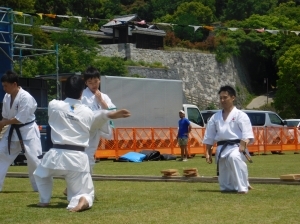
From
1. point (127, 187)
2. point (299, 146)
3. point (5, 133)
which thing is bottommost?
point (299, 146)

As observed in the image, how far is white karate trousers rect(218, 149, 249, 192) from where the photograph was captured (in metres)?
10.4

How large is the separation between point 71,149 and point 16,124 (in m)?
2.44

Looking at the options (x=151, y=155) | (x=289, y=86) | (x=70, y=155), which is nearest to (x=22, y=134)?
(x=70, y=155)

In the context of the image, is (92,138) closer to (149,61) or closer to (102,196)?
(102,196)

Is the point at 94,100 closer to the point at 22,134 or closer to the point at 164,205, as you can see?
the point at 22,134

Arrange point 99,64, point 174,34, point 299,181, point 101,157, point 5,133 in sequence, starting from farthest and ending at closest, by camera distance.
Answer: point 174,34 < point 99,64 < point 101,157 < point 299,181 < point 5,133

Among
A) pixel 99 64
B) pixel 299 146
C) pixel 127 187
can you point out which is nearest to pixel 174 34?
pixel 99 64

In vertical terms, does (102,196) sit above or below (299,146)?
above

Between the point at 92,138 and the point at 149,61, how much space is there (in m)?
50.2

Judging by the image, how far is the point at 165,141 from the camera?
88.4 ft

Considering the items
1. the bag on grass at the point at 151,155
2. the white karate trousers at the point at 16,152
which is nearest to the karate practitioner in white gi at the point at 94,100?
the white karate trousers at the point at 16,152

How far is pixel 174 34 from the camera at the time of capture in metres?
64.9

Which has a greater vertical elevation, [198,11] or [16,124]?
[198,11]

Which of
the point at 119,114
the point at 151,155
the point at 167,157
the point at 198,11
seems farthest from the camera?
A: the point at 198,11
